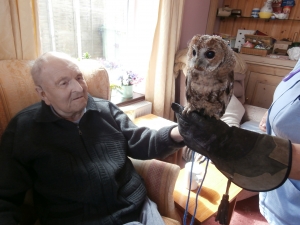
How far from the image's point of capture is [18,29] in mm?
1047

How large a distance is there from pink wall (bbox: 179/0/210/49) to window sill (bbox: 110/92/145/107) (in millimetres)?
763

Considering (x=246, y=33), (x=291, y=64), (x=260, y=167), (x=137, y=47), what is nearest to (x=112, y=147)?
(x=260, y=167)

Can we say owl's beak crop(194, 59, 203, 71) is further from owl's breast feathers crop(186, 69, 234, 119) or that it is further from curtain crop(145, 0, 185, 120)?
curtain crop(145, 0, 185, 120)

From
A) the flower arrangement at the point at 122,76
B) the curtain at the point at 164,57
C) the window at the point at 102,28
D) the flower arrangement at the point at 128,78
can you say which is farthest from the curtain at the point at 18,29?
the curtain at the point at 164,57

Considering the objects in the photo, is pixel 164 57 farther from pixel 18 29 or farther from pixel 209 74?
pixel 209 74

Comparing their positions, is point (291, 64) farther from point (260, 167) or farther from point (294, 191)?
point (260, 167)

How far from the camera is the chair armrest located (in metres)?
0.98

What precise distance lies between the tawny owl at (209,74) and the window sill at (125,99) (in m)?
1.23

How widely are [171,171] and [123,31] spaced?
1561 mm

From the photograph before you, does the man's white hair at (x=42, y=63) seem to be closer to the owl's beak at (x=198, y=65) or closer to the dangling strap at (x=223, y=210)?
the owl's beak at (x=198, y=65)

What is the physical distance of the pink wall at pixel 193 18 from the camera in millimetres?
2259

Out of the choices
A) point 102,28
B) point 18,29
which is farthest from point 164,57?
point 18,29

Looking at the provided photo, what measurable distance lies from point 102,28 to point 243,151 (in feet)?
5.68

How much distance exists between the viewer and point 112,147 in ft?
3.16
